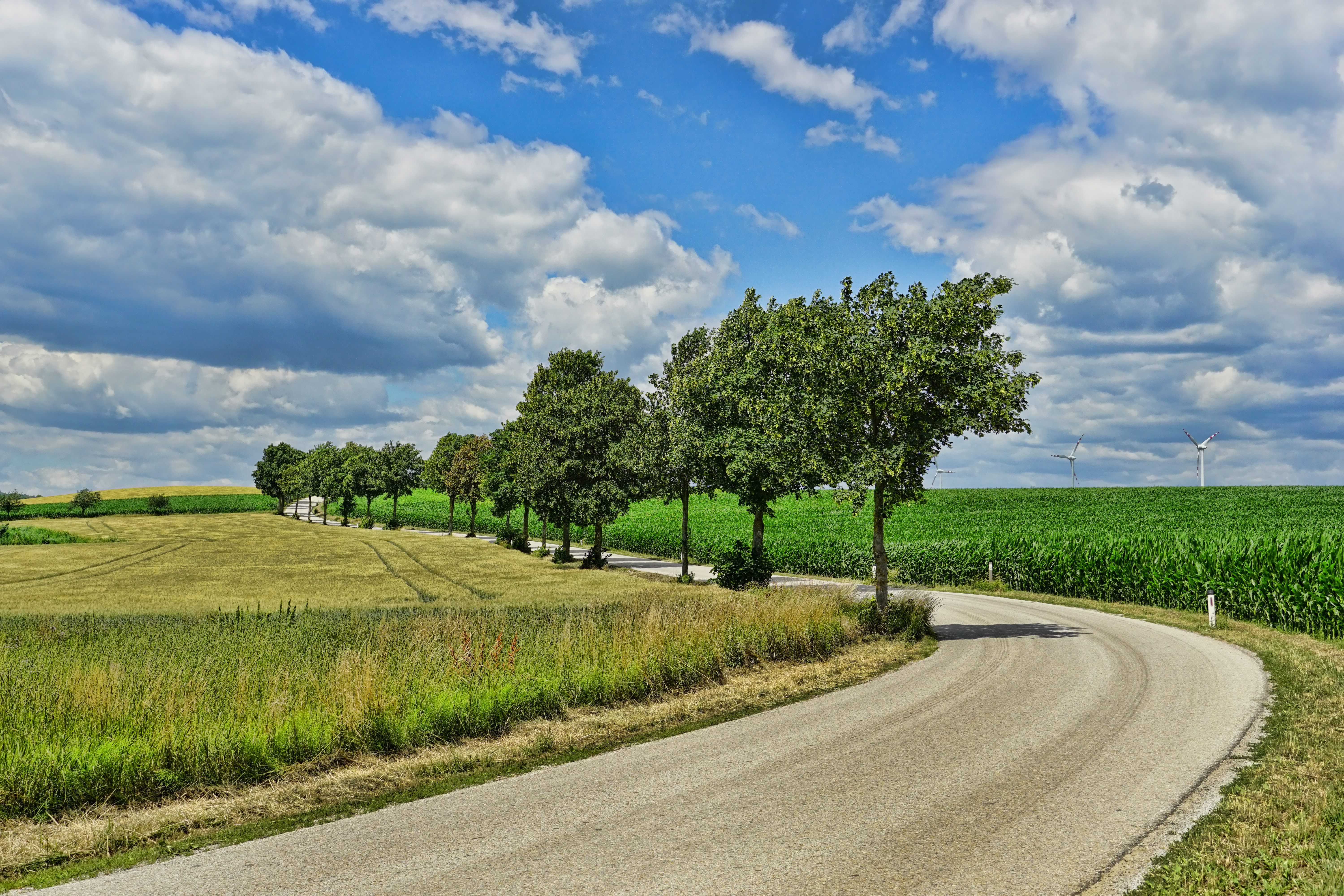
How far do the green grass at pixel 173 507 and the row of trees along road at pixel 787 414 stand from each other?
75913 millimetres

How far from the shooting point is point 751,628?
48.5 feet

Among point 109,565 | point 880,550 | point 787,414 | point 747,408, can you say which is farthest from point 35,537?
point 880,550

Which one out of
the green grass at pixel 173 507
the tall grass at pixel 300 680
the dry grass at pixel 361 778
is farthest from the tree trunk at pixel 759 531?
the green grass at pixel 173 507

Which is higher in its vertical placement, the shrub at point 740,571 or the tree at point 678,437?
the tree at point 678,437

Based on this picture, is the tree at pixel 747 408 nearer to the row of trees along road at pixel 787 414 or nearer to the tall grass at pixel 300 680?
the row of trees along road at pixel 787 414

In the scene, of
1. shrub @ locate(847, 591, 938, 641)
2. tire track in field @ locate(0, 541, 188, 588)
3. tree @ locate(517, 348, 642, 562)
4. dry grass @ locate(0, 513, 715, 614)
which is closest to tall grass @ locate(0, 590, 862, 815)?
shrub @ locate(847, 591, 938, 641)

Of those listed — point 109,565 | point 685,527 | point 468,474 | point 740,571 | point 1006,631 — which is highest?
point 468,474

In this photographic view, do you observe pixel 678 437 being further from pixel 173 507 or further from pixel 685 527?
pixel 173 507

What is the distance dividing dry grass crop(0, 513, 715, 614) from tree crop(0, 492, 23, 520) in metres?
40.3

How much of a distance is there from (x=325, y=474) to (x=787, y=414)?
100356 mm

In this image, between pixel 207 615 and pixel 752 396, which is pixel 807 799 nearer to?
pixel 207 615

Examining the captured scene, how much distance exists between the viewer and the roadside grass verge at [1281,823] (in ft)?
18.0

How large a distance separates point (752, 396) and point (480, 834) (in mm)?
22272

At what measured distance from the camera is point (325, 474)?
107 metres
